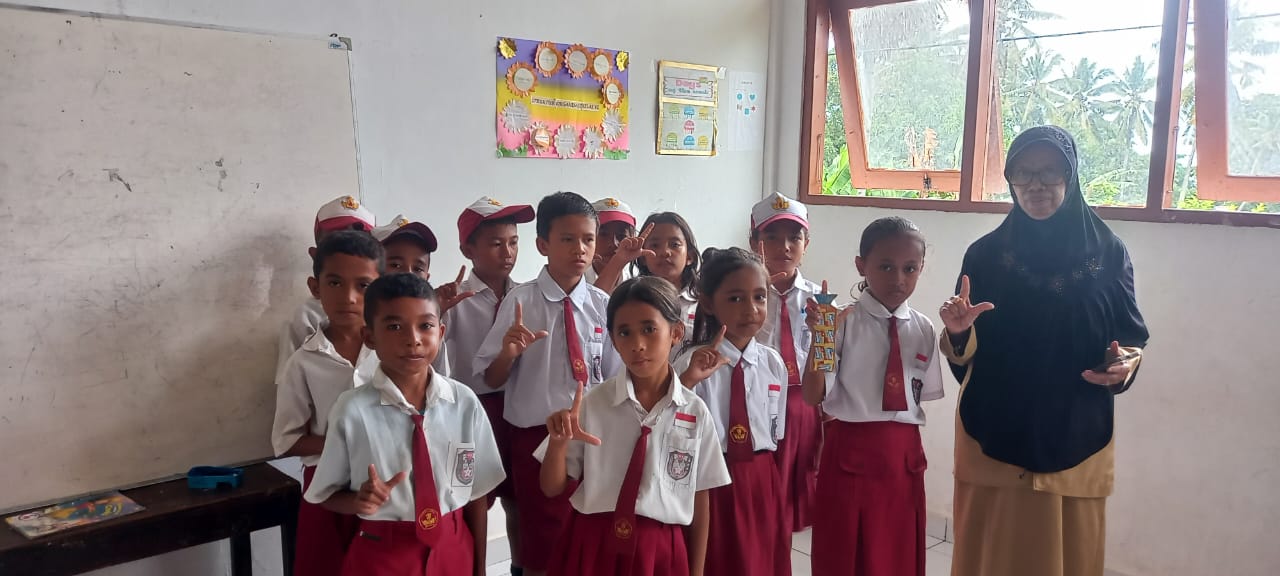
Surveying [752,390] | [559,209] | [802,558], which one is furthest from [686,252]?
[802,558]

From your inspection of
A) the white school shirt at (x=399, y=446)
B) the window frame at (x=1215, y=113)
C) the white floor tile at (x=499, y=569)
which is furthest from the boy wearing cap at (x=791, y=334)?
the window frame at (x=1215, y=113)

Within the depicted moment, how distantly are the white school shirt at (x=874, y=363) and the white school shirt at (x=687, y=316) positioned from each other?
40 centimetres

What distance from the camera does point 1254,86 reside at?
2.83 metres

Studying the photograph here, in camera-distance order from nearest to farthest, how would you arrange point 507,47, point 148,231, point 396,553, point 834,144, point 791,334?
point 396,553 → point 148,231 → point 791,334 → point 507,47 → point 834,144

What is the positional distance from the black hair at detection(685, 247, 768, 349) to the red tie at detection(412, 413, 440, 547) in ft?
2.42

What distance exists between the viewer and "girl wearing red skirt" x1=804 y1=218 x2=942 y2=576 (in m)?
2.17

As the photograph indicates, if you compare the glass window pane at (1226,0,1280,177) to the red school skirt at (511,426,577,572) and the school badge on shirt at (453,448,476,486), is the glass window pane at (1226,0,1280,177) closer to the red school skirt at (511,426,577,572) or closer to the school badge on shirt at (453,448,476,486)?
the red school skirt at (511,426,577,572)

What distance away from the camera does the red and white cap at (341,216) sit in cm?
246

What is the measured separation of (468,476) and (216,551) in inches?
50.6

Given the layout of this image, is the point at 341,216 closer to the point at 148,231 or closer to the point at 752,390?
the point at 148,231

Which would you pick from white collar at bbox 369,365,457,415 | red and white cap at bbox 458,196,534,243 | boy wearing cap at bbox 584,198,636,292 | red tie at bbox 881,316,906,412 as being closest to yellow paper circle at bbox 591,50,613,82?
boy wearing cap at bbox 584,198,636,292

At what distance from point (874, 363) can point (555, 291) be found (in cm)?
90

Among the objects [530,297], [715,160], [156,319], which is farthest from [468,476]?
[715,160]

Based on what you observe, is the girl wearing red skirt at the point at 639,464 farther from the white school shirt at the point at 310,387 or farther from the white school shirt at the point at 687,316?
the white school shirt at the point at 310,387
